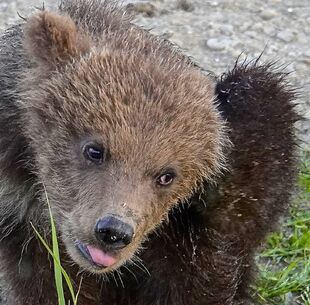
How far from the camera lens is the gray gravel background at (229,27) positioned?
7211 mm

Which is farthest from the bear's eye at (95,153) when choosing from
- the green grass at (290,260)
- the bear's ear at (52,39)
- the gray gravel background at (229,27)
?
the gray gravel background at (229,27)

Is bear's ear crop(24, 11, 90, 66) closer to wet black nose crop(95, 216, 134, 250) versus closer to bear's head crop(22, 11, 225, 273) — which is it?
bear's head crop(22, 11, 225, 273)

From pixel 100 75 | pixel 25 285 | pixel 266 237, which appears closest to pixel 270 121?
pixel 266 237

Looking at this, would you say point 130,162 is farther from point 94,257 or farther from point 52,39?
point 52,39

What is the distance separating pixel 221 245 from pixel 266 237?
413 millimetres

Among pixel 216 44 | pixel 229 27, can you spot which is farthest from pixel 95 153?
pixel 229 27

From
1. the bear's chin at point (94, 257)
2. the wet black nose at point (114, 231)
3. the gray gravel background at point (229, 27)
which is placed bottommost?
the gray gravel background at point (229, 27)

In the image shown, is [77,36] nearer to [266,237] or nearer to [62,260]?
[62,260]

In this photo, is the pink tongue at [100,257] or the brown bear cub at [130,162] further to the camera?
the brown bear cub at [130,162]

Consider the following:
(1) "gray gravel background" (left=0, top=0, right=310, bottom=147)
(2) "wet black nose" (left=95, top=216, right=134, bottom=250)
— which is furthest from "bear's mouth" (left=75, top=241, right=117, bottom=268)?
(1) "gray gravel background" (left=0, top=0, right=310, bottom=147)

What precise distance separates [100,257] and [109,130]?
49 centimetres

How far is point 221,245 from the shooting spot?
507cm

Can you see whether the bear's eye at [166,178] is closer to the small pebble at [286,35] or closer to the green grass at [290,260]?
the green grass at [290,260]

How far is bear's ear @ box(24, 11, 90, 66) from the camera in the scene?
182 inches
